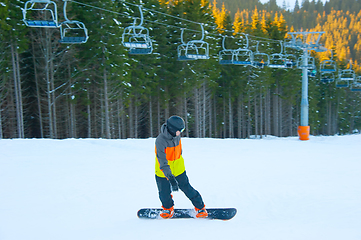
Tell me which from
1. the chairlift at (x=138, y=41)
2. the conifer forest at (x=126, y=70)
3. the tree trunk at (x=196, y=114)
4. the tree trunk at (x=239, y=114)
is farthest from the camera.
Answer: the tree trunk at (x=239, y=114)

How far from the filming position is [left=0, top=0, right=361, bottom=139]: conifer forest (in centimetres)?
1833

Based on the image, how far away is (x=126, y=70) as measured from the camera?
22219 millimetres

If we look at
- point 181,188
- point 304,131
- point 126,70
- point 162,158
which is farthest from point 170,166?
point 304,131

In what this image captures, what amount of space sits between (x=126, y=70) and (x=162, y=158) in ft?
→ 60.9

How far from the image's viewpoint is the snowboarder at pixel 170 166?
4.57 meters

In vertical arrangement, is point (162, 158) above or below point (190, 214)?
above

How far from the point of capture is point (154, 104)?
30297mm

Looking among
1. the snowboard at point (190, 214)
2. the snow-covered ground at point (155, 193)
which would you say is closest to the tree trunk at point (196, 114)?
the snow-covered ground at point (155, 193)

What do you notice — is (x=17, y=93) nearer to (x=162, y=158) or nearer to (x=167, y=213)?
(x=167, y=213)

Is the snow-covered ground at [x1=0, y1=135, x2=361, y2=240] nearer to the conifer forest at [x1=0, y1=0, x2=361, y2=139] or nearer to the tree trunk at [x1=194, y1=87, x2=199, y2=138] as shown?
the conifer forest at [x1=0, y1=0, x2=361, y2=139]

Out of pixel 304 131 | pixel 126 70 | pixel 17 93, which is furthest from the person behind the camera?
pixel 126 70

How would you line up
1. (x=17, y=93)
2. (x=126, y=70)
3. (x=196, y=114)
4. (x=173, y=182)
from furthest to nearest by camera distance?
(x=196, y=114) → (x=126, y=70) → (x=17, y=93) → (x=173, y=182)

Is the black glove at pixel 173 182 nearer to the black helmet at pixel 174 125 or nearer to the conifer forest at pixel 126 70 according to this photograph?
the black helmet at pixel 174 125

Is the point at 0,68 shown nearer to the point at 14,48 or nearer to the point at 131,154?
the point at 14,48
